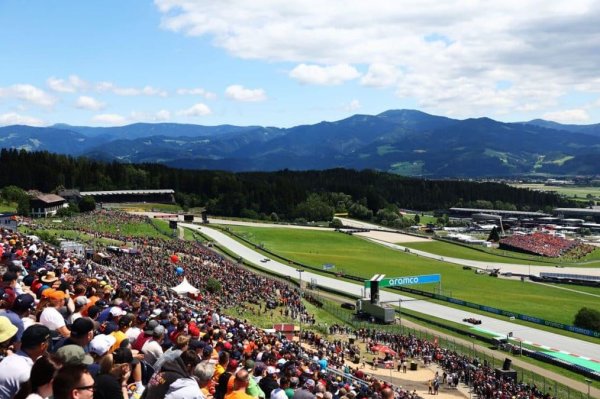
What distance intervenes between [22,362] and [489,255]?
104071 mm

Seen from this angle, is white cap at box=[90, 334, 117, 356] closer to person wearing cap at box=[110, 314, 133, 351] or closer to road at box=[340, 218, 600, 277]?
person wearing cap at box=[110, 314, 133, 351]

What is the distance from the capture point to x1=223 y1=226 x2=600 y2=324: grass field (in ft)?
193

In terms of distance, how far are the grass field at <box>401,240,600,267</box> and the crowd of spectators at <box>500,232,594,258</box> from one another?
314 centimetres

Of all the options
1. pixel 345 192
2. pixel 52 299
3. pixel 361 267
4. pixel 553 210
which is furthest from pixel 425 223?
pixel 52 299

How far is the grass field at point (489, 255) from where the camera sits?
9769 cm

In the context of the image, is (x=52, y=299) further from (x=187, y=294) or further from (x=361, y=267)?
(x=361, y=267)

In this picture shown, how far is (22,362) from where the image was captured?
20.9 feet

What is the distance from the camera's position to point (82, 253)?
4078cm

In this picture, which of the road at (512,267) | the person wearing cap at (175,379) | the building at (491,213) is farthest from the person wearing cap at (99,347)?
the building at (491,213)

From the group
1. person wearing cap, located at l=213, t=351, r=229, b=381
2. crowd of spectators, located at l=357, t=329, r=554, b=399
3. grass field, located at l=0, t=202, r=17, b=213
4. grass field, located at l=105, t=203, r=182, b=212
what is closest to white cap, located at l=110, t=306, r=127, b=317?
person wearing cap, located at l=213, t=351, r=229, b=381

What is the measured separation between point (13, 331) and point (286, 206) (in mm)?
136762

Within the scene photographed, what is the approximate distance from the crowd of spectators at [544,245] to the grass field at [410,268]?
3129cm

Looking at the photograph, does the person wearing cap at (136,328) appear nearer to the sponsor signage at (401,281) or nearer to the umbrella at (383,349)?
the umbrella at (383,349)

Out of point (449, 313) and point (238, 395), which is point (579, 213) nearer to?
point (449, 313)
